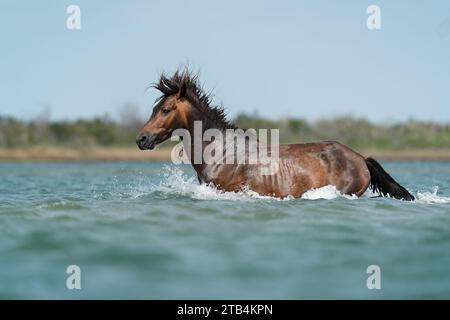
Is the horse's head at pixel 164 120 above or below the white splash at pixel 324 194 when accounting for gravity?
above

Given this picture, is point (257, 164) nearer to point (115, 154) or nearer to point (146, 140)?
point (146, 140)

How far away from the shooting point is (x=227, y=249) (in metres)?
6.47

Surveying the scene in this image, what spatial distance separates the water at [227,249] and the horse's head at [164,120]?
1194 millimetres

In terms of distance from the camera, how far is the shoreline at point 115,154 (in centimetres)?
4059

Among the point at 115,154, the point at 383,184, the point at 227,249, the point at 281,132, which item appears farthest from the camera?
the point at 281,132

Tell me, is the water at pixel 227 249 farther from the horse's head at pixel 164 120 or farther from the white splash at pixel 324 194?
the horse's head at pixel 164 120

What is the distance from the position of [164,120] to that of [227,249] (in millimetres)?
4465

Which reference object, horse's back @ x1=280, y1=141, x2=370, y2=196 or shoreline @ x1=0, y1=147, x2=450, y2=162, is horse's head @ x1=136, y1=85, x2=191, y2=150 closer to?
horse's back @ x1=280, y1=141, x2=370, y2=196

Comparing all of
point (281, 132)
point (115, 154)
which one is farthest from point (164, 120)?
point (281, 132)

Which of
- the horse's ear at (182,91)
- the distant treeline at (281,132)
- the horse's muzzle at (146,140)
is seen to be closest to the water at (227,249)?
the horse's muzzle at (146,140)
